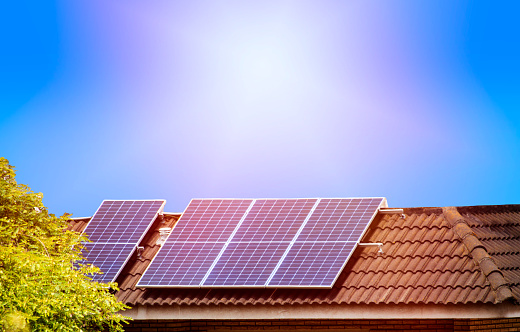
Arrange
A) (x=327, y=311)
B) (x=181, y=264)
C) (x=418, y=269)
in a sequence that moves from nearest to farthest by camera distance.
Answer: (x=327, y=311), (x=418, y=269), (x=181, y=264)

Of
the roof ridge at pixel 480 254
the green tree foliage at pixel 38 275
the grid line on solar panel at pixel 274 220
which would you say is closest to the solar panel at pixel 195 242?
the grid line on solar panel at pixel 274 220

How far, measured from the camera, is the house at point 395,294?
14508 mm

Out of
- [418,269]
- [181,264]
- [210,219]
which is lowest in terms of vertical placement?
[181,264]

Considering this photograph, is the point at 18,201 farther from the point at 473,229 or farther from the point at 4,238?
the point at 473,229

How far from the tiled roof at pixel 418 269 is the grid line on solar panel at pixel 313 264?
0.91 ft

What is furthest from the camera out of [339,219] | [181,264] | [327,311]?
[339,219]

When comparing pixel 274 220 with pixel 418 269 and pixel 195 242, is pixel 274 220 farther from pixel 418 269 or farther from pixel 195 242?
pixel 418 269

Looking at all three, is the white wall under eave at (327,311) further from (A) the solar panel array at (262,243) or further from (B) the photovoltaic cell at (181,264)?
(B) the photovoltaic cell at (181,264)

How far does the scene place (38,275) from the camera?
12.6 m

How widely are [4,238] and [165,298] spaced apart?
4.40 m

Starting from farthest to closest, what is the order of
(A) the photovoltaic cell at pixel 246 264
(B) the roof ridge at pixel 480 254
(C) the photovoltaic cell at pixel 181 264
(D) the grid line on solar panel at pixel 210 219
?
(D) the grid line on solar panel at pixel 210 219
(C) the photovoltaic cell at pixel 181 264
(A) the photovoltaic cell at pixel 246 264
(B) the roof ridge at pixel 480 254

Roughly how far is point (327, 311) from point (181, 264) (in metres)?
3.74

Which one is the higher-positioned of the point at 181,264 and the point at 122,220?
the point at 122,220

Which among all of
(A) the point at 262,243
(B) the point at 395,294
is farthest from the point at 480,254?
(A) the point at 262,243
